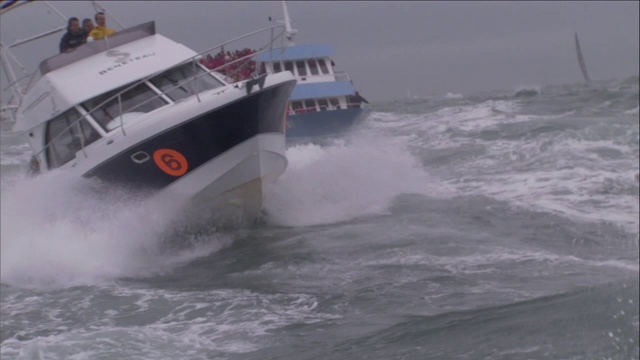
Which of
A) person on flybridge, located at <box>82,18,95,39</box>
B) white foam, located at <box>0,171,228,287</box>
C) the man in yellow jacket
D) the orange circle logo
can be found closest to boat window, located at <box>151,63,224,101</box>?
the orange circle logo

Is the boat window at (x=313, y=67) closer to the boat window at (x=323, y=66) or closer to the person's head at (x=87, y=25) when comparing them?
the boat window at (x=323, y=66)

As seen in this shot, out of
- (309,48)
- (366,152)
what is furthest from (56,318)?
(309,48)

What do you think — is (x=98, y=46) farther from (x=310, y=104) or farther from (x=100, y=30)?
(x=310, y=104)

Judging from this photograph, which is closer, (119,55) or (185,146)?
(185,146)

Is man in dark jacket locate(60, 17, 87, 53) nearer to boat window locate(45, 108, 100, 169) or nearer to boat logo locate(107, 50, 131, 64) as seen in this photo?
boat logo locate(107, 50, 131, 64)

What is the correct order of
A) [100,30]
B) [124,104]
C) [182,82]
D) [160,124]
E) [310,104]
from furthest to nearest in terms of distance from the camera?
[310,104] → [100,30] → [182,82] → [124,104] → [160,124]

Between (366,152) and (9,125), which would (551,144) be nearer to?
(366,152)

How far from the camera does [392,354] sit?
251 inches

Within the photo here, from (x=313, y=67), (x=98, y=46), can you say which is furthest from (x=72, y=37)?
(x=313, y=67)

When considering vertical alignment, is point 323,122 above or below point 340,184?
above

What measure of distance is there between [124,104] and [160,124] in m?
1.03

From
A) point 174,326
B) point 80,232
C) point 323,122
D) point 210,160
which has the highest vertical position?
point 210,160

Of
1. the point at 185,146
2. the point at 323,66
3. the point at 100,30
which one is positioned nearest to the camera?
the point at 185,146

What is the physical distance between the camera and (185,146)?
11.0 m
